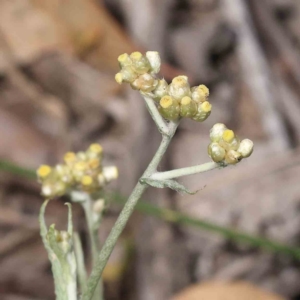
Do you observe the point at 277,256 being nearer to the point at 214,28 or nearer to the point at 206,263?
the point at 206,263

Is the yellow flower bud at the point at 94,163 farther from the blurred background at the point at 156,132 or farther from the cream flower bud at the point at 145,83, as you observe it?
the blurred background at the point at 156,132

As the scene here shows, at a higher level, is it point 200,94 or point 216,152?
point 200,94

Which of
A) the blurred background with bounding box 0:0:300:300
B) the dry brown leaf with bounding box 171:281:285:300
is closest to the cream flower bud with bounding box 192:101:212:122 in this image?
the blurred background with bounding box 0:0:300:300

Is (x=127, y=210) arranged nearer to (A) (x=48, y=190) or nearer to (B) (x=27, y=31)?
(A) (x=48, y=190)

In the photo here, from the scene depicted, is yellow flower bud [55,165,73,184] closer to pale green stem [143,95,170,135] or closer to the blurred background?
pale green stem [143,95,170,135]

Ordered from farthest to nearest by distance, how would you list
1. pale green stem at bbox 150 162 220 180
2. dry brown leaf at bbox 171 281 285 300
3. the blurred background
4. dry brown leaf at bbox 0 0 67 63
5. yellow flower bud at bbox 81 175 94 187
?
dry brown leaf at bbox 0 0 67 63, the blurred background, dry brown leaf at bbox 171 281 285 300, yellow flower bud at bbox 81 175 94 187, pale green stem at bbox 150 162 220 180

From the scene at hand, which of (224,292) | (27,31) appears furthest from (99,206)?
(27,31)

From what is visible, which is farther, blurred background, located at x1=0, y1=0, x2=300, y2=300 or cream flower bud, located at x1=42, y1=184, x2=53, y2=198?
blurred background, located at x1=0, y1=0, x2=300, y2=300

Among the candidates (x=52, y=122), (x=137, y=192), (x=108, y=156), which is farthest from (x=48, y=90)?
(x=137, y=192)
